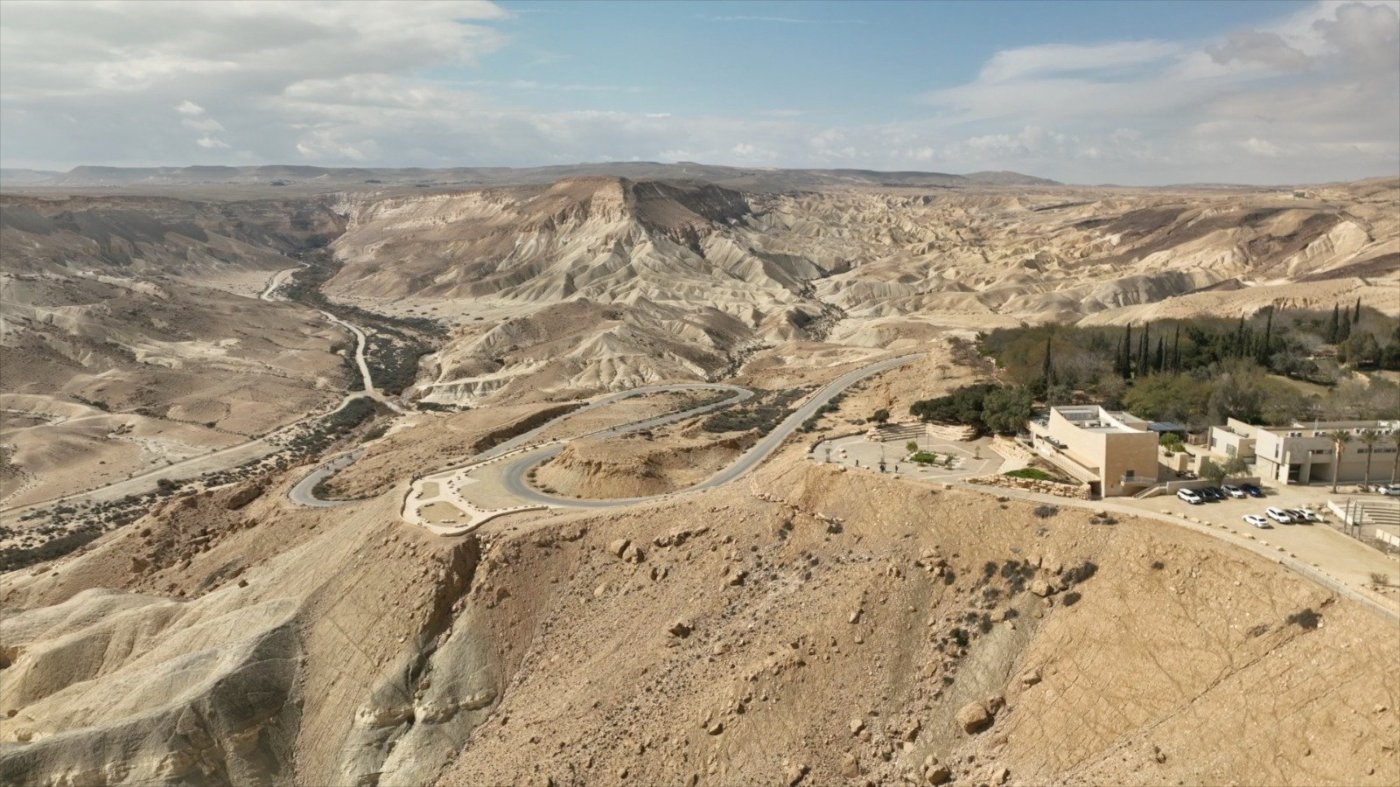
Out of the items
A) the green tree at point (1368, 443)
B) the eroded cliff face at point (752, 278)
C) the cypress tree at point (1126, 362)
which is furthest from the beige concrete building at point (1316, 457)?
the eroded cliff face at point (752, 278)

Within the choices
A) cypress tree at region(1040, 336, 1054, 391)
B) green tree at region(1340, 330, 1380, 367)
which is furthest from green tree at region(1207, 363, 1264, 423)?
green tree at region(1340, 330, 1380, 367)

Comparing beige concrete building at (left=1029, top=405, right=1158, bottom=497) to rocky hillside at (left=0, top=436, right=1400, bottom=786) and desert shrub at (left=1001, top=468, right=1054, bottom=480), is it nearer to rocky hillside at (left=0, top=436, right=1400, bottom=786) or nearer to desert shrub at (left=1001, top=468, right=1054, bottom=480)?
desert shrub at (left=1001, top=468, right=1054, bottom=480)

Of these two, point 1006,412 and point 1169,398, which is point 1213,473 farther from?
point 1169,398

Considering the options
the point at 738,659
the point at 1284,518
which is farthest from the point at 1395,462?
the point at 738,659

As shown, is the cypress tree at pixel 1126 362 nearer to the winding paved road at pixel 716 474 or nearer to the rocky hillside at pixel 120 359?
the winding paved road at pixel 716 474

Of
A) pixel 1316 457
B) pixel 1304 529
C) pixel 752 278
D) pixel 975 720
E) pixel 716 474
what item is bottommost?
pixel 975 720

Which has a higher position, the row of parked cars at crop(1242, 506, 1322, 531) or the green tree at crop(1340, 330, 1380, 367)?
the green tree at crop(1340, 330, 1380, 367)

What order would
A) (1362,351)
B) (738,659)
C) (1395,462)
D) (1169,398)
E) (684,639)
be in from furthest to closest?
(1362,351)
(1169,398)
(1395,462)
(684,639)
(738,659)
